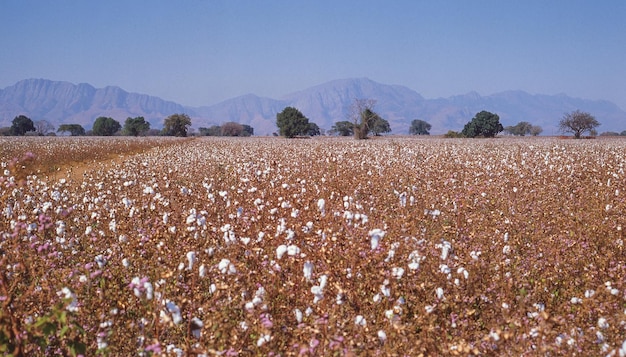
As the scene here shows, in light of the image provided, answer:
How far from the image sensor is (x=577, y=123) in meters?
78.5

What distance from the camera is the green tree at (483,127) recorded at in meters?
86.0

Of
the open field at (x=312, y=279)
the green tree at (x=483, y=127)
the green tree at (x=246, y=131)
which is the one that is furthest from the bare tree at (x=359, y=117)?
the green tree at (x=246, y=131)

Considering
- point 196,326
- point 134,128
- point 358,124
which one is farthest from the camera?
point 134,128

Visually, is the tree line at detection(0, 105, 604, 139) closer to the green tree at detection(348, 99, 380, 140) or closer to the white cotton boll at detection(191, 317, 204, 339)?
the green tree at detection(348, 99, 380, 140)

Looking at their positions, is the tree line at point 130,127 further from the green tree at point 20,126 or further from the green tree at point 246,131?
the green tree at point 246,131

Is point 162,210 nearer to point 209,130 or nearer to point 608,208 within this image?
point 608,208

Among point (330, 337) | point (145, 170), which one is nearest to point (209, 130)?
point (145, 170)

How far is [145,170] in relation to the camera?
515 inches

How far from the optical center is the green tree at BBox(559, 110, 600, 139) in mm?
78062

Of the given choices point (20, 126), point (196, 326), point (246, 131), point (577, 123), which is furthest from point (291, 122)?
point (246, 131)

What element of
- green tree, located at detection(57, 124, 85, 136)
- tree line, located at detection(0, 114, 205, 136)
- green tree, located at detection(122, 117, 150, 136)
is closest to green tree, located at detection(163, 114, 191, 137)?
tree line, located at detection(0, 114, 205, 136)

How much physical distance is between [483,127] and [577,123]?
14.7 meters

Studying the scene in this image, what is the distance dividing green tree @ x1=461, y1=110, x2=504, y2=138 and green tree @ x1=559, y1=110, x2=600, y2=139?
10965mm

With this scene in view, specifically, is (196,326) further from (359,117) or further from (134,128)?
(134,128)
